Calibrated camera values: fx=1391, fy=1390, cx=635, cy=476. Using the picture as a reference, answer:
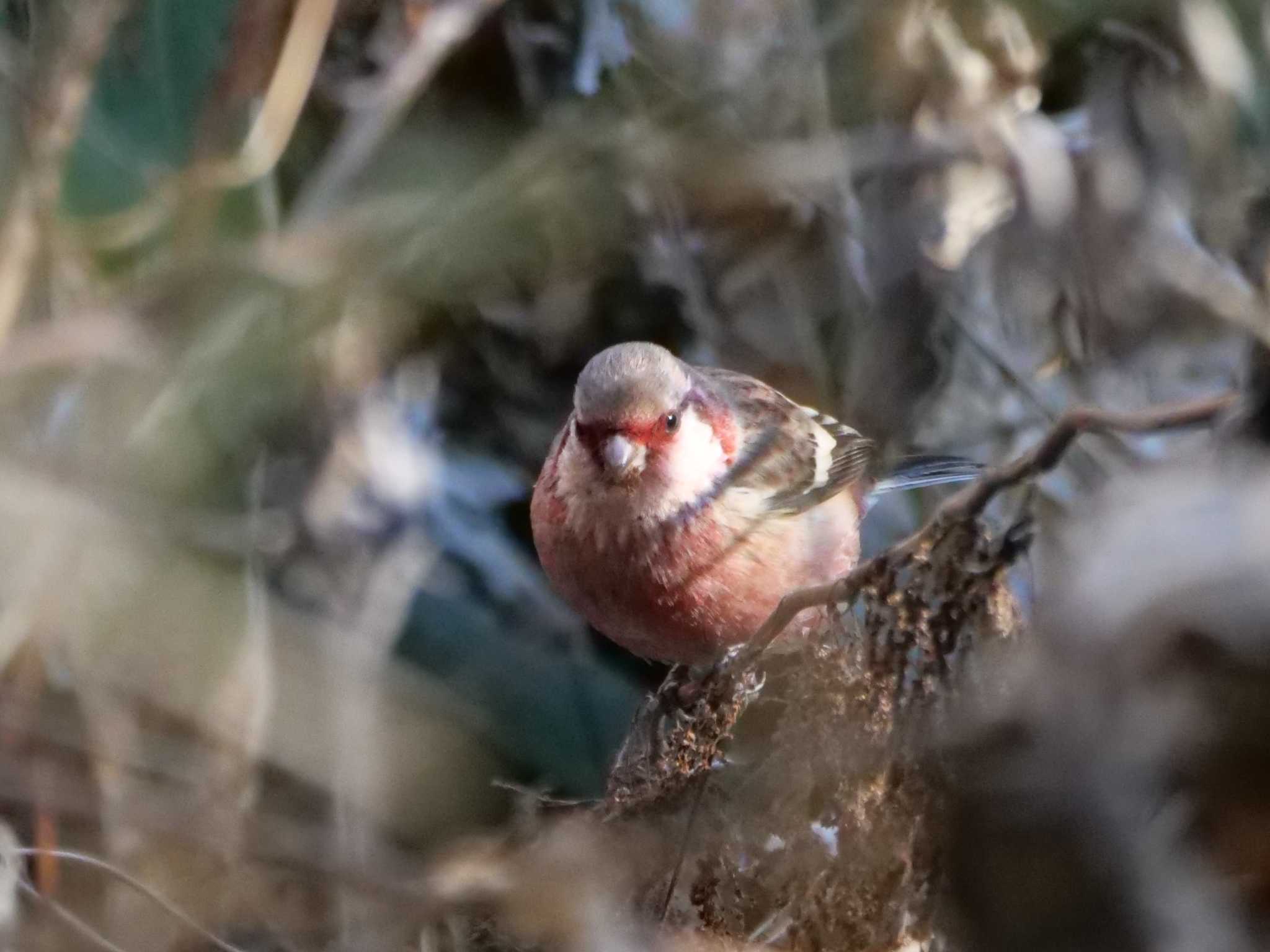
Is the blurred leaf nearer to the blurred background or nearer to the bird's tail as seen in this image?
the blurred background

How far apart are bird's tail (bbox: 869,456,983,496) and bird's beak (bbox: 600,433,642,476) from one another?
3.51 feet

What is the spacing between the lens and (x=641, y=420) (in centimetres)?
345

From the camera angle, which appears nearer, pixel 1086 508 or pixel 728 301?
pixel 1086 508

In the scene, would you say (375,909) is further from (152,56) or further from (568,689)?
(152,56)

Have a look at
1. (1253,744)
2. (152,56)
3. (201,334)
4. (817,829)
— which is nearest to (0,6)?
(152,56)

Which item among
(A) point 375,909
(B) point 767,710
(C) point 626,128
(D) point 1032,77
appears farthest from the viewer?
(C) point 626,128

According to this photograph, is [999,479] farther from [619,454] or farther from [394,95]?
[394,95]

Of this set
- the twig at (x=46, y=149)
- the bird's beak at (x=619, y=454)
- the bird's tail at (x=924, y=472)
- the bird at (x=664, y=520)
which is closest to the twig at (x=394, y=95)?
the twig at (x=46, y=149)

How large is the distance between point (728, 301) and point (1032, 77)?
129 cm

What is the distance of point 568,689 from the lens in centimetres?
476

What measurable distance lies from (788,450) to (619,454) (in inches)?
30.6

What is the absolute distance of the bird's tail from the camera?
4090mm

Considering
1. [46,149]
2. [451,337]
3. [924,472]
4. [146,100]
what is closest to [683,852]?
[924,472]

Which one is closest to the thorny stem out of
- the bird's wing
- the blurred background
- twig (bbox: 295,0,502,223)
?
the blurred background
